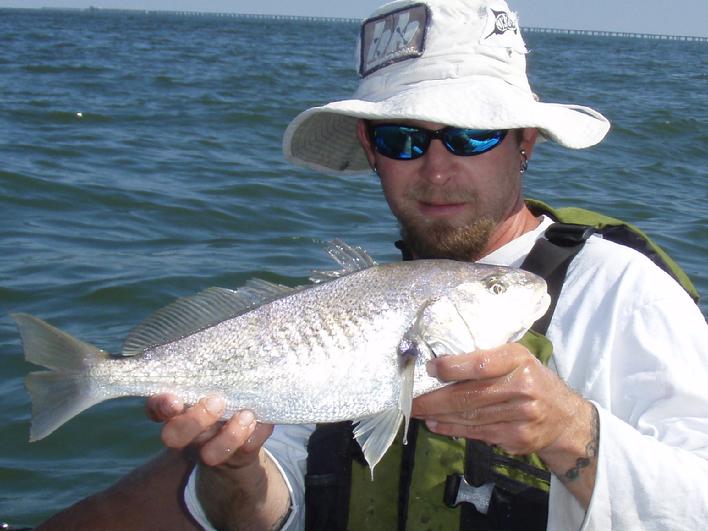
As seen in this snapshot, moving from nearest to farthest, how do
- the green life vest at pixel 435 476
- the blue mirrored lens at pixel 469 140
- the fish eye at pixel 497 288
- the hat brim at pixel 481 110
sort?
the fish eye at pixel 497 288 → the green life vest at pixel 435 476 → the hat brim at pixel 481 110 → the blue mirrored lens at pixel 469 140

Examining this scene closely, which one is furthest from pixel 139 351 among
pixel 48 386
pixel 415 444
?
pixel 415 444

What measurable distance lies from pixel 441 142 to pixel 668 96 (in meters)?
22.5

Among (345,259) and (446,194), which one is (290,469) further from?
(446,194)

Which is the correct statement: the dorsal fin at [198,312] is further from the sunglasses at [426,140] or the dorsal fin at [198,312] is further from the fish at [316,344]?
the sunglasses at [426,140]

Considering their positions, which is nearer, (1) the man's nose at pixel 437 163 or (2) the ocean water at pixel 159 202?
(1) the man's nose at pixel 437 163

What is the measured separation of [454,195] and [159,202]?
7.25 metres

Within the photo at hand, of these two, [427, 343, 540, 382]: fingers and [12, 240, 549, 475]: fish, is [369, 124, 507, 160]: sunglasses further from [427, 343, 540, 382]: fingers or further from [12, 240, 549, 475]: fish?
[427, 343, 540, 382]: fingers

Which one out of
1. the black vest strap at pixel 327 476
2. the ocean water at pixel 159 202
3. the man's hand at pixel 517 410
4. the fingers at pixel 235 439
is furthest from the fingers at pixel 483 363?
the ocean water at pixel 159 202

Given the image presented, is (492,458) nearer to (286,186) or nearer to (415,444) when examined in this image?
(415,444)

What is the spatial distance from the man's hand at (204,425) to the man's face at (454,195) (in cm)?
113

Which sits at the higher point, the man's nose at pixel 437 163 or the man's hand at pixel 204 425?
the man's nose at pixel 437 163

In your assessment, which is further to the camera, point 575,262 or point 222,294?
point 575,262

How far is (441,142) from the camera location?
3.41 meters

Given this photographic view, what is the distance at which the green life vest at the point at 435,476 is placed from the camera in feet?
9.87
